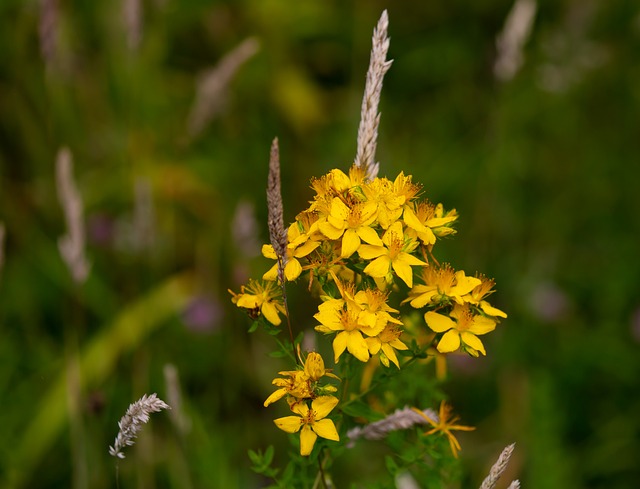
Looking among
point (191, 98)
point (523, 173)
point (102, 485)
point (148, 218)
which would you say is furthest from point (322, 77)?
point (102, 485)

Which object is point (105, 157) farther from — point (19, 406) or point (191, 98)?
point (19, 406)

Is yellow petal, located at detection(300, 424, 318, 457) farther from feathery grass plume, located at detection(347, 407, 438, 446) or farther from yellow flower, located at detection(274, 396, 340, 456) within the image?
feathery grass plume, located at detection(347, 407, 438, 446)

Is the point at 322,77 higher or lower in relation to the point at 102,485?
higher

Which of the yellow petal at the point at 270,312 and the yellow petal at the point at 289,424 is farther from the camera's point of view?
the yellow petal at the point at 270,312

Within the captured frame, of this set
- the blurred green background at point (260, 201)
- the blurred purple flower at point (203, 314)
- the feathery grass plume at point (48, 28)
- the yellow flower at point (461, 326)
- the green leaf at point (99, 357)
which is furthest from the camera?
the blurred purple flower at point (203, 314)

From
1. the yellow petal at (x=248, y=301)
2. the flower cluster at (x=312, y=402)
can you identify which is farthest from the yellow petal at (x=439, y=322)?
the yellow petal at (x=248, y=301)

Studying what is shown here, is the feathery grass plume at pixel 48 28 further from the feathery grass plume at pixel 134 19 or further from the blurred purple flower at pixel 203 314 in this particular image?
the blurred purple flower at pixel 203 314
